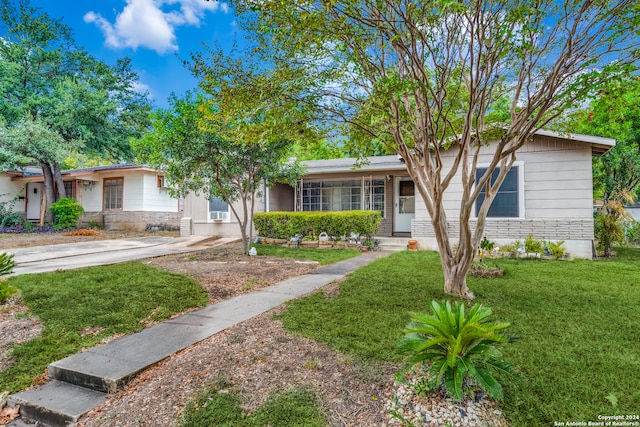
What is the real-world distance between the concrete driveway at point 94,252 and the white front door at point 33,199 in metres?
10.7

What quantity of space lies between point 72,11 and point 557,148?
21681 millimetres

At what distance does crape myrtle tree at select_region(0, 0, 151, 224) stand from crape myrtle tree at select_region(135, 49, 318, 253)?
7841mm

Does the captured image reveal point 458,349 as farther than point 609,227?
No

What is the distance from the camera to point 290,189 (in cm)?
1559

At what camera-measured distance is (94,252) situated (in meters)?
10.0

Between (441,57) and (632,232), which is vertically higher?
(441,57)

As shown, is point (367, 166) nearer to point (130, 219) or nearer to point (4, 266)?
point (4, 266)

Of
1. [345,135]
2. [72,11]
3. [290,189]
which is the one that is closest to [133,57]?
[72,11]

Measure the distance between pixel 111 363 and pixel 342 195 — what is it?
468 inches

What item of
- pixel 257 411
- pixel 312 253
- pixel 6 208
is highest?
pixel 6 208

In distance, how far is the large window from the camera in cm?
1373

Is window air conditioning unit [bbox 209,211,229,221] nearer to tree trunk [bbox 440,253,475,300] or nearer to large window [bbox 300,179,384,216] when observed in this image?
large window [bbox 300,179,384,216]

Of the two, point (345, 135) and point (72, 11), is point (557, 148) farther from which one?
point (72, 11)

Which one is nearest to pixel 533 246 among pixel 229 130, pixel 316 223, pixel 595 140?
pixel 595 140
